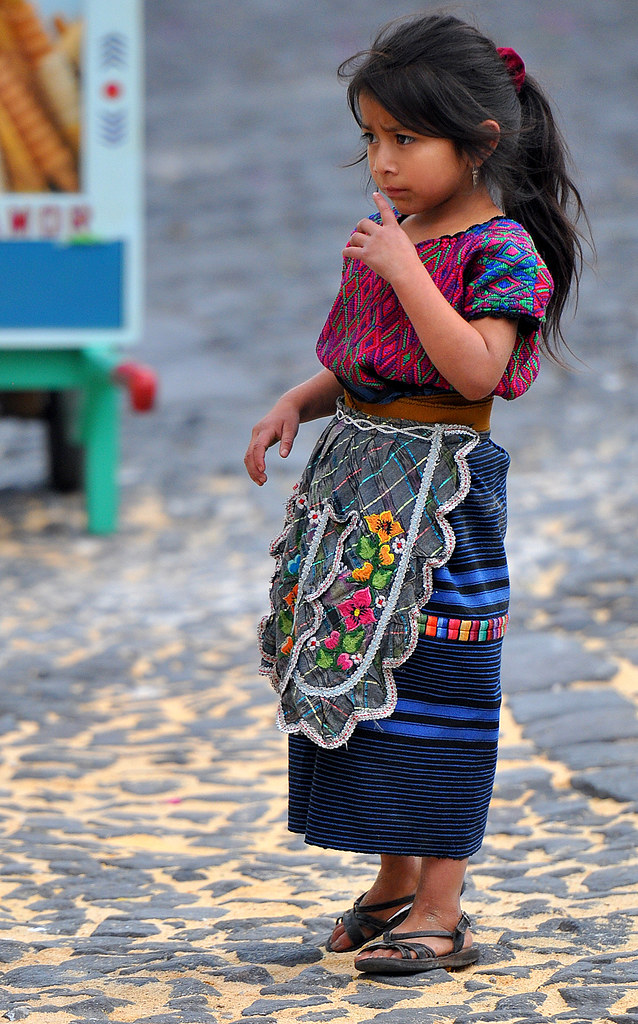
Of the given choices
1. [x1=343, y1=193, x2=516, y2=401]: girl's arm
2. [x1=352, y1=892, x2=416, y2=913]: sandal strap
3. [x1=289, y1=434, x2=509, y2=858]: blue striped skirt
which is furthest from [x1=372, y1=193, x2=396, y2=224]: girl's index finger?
[x1=352, y1=892, x2=416, y2=913]: sandal strap

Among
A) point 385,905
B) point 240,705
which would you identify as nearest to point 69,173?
point 240,705

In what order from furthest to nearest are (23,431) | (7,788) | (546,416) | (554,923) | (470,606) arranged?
(23,431), (546,416), (7,788), (554,923), (470,606)

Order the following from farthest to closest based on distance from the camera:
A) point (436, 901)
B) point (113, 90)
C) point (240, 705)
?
1. point (113, 90)
2. point (240, 705)
3. point (436, 901)

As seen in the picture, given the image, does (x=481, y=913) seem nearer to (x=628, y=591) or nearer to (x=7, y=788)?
(x=7, y=788)

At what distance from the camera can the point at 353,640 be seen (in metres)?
2.17

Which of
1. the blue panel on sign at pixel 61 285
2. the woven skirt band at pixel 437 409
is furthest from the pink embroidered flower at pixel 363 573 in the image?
the blue panel on sign at pixel 61 285

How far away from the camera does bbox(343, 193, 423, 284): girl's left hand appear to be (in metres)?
2.08

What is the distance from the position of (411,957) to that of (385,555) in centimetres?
Answer: 67

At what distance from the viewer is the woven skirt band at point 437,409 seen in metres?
2.21

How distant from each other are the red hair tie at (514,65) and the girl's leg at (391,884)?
1347 mm

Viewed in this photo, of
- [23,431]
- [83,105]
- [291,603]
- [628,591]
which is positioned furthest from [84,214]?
[291,603]

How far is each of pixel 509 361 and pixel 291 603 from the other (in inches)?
21.6

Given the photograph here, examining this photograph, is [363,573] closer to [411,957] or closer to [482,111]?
[411,957]

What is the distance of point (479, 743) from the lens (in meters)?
2.24
